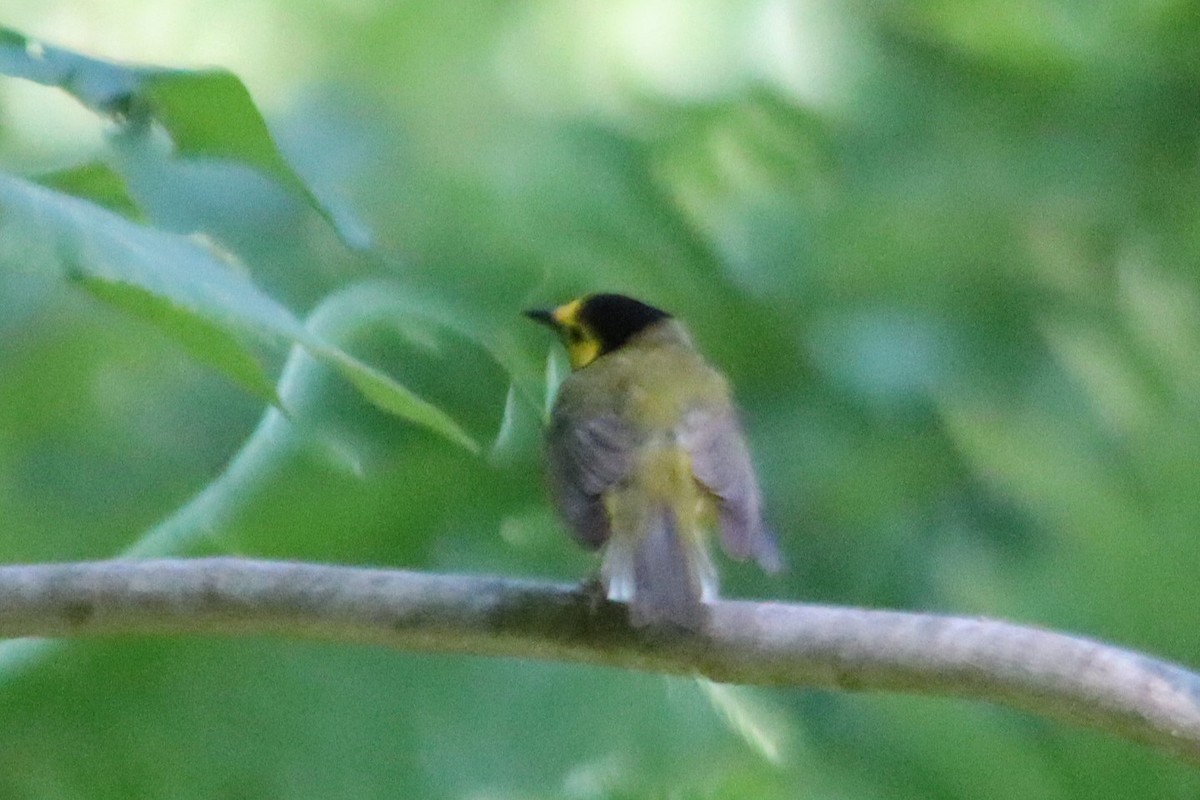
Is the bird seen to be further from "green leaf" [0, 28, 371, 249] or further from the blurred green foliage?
"green leaf" [0, 28, 371, 249]

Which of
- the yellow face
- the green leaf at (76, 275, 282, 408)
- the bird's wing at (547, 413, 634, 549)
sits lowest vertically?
the yellow face

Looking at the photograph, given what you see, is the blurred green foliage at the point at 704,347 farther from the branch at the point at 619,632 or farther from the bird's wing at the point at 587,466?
the branch at the point at 619,632

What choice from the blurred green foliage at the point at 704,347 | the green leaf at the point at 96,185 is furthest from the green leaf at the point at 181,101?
the blurred green foliage at the point at 704,347

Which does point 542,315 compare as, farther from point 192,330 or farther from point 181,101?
point 192,330

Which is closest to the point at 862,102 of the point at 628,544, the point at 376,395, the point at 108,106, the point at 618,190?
the point at 618,190

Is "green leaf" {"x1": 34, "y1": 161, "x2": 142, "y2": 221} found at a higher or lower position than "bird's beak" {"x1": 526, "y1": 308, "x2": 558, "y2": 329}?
higher

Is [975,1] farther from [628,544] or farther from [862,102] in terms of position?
[628,544]

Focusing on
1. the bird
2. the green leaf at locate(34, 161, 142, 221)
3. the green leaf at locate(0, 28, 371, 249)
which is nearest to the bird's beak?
the bird

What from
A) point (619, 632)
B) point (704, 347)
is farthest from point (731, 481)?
point (704, 347)
